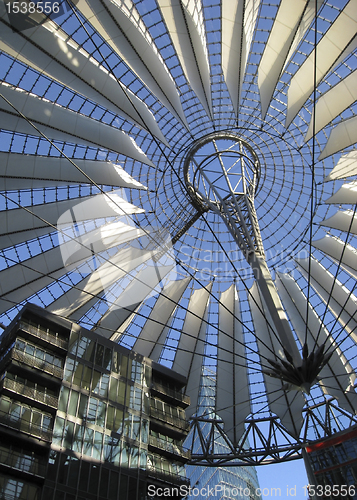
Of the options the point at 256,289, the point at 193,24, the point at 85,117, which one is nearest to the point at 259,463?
the point at 256,289

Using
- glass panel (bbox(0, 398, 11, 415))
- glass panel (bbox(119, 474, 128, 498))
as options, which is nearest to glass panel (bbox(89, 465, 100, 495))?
glass panel (bbox(119, 474, 128, 498))

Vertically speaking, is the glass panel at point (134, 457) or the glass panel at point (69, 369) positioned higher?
the glass panel at point (69, 369)

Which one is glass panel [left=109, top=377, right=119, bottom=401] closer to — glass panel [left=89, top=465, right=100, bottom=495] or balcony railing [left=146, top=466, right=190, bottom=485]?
glass panel [left=89, top=465, right=100, bottom=495]

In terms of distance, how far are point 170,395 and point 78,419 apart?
25.8 ft

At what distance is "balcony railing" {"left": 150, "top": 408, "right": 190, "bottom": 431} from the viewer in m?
26.5

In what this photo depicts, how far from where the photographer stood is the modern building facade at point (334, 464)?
94.0ft

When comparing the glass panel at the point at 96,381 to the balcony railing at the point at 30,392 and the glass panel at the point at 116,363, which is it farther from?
the balcony railing at the point at 30,392

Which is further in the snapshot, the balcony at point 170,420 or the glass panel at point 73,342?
the balcony at point 170,420

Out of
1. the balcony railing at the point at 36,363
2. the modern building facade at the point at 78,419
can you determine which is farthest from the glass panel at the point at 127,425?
the balcony railing at the point at 36,363

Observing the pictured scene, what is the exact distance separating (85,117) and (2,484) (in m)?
17.7

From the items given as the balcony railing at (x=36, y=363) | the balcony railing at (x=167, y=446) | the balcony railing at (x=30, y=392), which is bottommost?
the balcony railing at (x=167, y=446)

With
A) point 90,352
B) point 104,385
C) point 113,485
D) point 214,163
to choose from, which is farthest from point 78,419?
point 214,163

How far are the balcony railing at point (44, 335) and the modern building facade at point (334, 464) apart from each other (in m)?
17.9

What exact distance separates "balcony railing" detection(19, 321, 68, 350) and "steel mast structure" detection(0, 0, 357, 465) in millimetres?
1724
